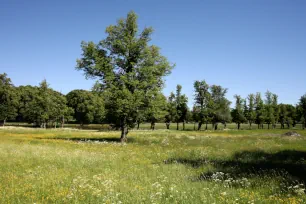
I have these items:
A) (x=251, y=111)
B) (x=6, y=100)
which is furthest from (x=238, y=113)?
(x=6, y=100)

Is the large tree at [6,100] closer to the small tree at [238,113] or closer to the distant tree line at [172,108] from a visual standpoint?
the distant tree line at [172,108]

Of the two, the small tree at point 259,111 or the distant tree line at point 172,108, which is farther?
the small tree at point 259,111

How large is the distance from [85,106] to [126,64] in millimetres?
76912

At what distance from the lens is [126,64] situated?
29484mm

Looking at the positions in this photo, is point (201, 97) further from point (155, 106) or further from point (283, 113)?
point (155, 106)

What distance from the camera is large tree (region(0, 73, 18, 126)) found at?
265 feet

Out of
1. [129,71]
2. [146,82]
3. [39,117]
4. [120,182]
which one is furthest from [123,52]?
[39,117]

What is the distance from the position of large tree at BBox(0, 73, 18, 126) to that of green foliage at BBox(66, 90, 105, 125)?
24264 mm

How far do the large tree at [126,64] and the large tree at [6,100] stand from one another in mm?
66406

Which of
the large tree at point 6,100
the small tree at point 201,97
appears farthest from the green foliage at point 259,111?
the large tree at point 6,100

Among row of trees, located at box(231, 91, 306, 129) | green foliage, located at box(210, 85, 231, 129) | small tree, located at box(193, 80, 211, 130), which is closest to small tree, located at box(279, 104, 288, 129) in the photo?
row of trees, located at box(231, 91, 306, 129)

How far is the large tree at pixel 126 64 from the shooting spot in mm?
28366

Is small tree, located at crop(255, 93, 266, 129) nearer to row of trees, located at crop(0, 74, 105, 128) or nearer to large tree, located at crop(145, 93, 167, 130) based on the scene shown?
row of trees, located at crop(0, 74, 105, 128)

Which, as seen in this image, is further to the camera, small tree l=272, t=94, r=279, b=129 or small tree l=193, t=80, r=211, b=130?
small tree l=272, t=94, r=279, b=129
